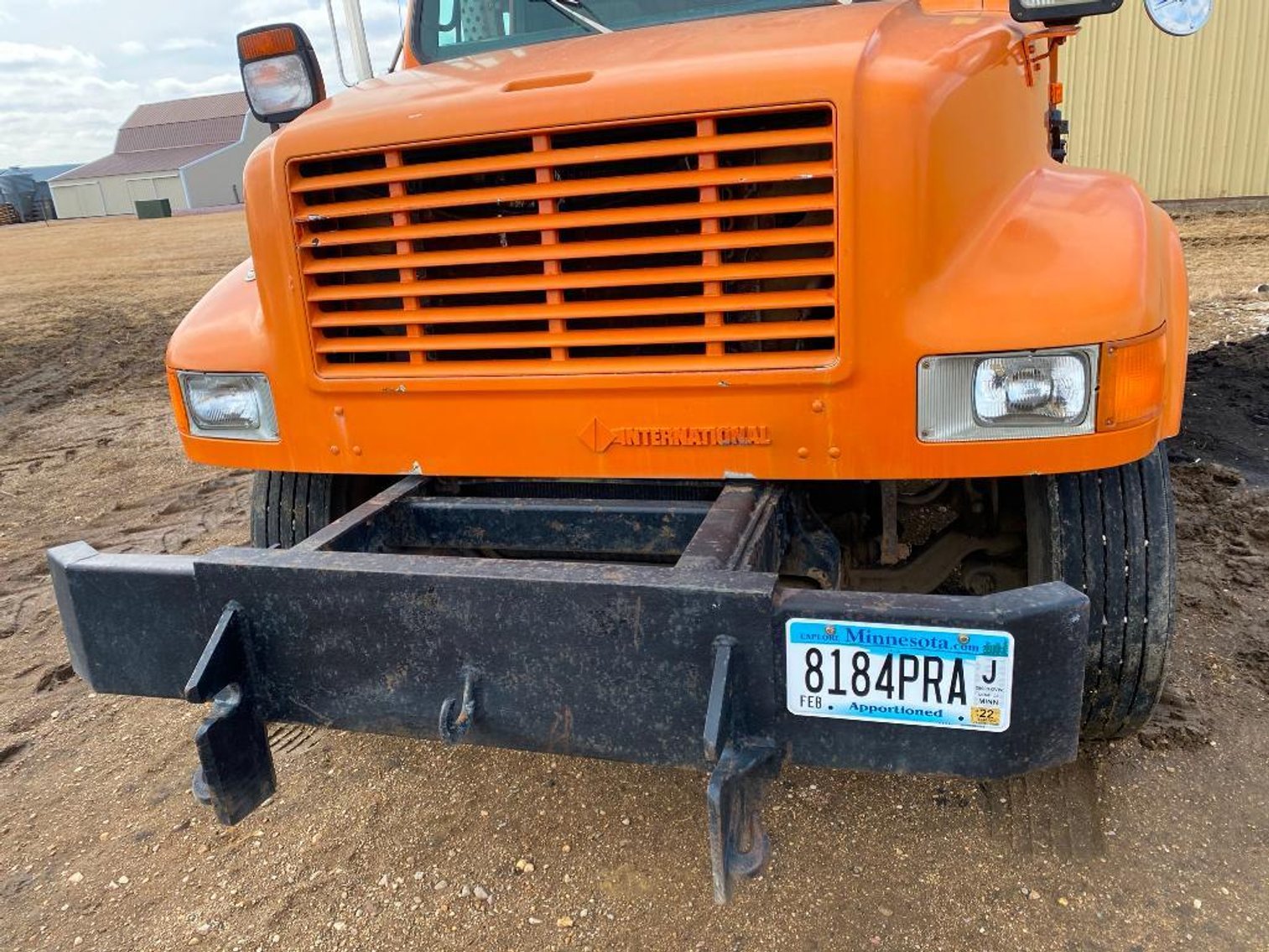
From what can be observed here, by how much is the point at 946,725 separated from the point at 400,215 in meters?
1.63

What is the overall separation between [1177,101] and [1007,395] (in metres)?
Result: 14.6

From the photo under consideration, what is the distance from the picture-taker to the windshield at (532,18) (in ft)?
9.95

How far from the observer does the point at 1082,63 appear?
1420 centimetres

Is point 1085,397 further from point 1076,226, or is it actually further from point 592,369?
point 592,369

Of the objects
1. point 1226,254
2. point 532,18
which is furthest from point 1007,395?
point 1226,254

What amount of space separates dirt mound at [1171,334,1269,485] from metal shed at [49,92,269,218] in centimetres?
5866

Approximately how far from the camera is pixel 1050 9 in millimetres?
2271

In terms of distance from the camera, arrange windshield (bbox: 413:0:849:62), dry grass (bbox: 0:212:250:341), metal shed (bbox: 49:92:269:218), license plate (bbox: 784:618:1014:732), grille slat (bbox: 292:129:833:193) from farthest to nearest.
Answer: metal shed (bbox: 49:92:269:218)
dry grass (bbox: 0:212:250:341)
windshield (bbox: 413:0:849:62)
grille slat (bbox: 292:129:833:193)
license plate (bbox: 784:618:1014:732)

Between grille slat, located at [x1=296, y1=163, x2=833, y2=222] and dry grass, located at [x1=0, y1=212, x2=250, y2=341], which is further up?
grille slat, located at [x1=296, y1=163, x2=833, y2=222]

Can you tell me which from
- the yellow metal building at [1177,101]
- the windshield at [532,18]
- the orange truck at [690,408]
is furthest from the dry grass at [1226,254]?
the orange truck at [690,408]

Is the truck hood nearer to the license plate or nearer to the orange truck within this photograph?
the orange truck

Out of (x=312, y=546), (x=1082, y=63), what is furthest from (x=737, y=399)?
(x=1082, y=63)

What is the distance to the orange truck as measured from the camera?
1.91 meters

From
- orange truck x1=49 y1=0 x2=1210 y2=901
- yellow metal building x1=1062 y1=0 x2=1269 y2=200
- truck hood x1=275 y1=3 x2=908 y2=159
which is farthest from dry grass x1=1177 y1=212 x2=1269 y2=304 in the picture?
truck hood x1=275 y1=3 x2=908 y2=159
